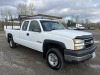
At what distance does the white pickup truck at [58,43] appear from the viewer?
4117 mm

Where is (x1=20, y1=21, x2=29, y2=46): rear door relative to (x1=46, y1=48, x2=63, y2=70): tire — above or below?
above

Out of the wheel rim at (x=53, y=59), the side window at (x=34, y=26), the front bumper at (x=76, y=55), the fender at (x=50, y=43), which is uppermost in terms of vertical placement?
the side window at (x=34, y=26)

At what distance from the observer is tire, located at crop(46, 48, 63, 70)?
14.6ft

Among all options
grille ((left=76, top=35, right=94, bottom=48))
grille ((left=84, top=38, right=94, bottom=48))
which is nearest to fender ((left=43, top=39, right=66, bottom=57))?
grille ((left=76, top=35, right=94, bottom=48))

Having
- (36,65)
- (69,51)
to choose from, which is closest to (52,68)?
(36,65)

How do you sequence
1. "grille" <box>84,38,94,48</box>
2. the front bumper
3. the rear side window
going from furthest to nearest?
the rear side window, "grille" <box>84,38,94,48</box>, the front bumper

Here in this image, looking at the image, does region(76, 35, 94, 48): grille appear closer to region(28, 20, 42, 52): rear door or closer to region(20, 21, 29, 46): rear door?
region(28, 20, 42, 52): rear door

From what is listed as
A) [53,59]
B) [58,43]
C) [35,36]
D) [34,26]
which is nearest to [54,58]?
[53,59]

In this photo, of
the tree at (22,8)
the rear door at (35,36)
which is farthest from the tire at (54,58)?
the tree at (22,8)

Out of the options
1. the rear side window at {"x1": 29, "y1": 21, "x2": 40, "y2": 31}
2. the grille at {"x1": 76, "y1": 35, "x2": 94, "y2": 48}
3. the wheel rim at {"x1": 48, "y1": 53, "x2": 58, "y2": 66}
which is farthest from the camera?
the rear side window at {"x1": 29, "y1": 21, "x2": 40, "y2": 31}

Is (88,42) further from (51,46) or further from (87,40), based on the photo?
(51,46)

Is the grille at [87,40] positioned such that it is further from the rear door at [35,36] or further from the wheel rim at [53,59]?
the rear door at [35,36]

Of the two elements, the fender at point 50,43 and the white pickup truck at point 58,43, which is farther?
the fender at point 50,43

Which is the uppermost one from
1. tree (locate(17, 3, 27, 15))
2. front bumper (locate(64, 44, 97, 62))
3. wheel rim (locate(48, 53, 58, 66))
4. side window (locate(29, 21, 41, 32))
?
tree (locate(17, 3, 27, 15))
